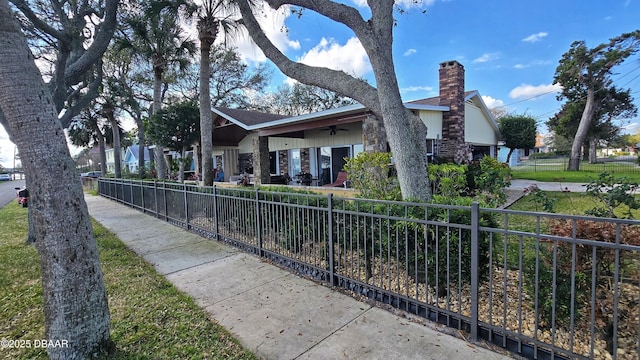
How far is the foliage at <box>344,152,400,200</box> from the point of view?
→ 18.8 feet

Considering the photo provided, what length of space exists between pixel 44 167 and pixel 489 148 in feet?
65.8

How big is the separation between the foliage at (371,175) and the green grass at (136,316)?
3.45m

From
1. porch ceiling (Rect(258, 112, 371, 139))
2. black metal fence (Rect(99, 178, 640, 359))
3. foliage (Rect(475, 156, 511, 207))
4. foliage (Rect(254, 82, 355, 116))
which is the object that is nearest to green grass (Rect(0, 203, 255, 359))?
black metal fence (Rect(99, 178, 640, 359))

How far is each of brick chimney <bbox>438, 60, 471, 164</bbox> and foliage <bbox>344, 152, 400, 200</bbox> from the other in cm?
592

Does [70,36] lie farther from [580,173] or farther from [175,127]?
[580,173]

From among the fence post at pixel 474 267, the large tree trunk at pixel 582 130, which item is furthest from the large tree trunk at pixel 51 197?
the large tree trunk at pixel 582 130

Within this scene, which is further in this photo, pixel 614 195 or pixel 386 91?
pixel 386 91

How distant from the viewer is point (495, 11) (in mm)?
9359

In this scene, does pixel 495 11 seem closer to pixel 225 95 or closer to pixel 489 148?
pixel 489 148

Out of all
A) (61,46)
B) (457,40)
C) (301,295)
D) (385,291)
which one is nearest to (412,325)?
(385,291)

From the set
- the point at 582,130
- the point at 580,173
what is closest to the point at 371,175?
the point at 580,173

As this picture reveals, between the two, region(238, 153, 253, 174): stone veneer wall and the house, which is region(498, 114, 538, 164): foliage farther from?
region(238, 153, 253, 174): stone veneer wall

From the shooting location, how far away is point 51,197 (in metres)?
2.23

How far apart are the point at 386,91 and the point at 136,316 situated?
13.8 ft
